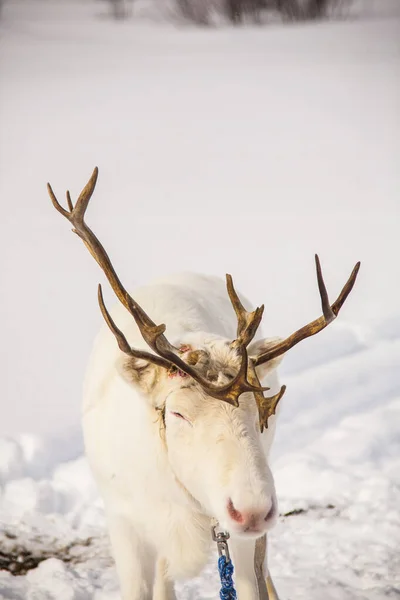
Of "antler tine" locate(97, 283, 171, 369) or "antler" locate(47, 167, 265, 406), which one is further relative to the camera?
"antler tine" locate(97, 283, 171, 369)

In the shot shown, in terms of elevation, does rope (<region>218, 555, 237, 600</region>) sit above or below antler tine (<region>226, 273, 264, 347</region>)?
below

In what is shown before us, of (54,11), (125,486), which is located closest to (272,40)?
(54,11)

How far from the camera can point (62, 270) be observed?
7309 millimetres

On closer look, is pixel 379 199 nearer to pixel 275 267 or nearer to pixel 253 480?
pixel 275 267

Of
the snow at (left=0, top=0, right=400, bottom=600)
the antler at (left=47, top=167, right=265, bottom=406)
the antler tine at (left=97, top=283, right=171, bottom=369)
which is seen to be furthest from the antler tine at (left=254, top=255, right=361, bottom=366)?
the snow at (left=0, top=0, right=400, bottom=600)

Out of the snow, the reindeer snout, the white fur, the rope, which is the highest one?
the snow

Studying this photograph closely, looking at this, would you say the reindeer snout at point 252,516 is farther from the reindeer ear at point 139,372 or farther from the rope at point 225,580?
the rope at point 225,580

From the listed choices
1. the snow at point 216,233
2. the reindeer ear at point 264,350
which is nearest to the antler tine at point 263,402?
the reindeer ear at point 264,350

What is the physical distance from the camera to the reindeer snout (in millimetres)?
1944

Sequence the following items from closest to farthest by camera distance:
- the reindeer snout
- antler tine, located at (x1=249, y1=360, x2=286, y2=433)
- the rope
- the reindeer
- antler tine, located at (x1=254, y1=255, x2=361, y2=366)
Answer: the reindeer snout, the reindeer, antler tine, located at (x1=249, y1=360, x2=286, y2=433), antler tine, located at (x1=254, y1=255, x2=361, y2=366), the rope

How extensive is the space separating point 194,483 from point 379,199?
7.06m

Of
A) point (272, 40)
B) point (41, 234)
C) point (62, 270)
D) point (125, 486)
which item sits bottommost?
point (125, 486)

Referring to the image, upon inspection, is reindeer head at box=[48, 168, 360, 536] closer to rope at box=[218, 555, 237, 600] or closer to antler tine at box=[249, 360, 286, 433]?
antler tine at box=[249, 360, 286, 433]

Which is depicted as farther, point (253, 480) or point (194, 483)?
point (194, 483)
